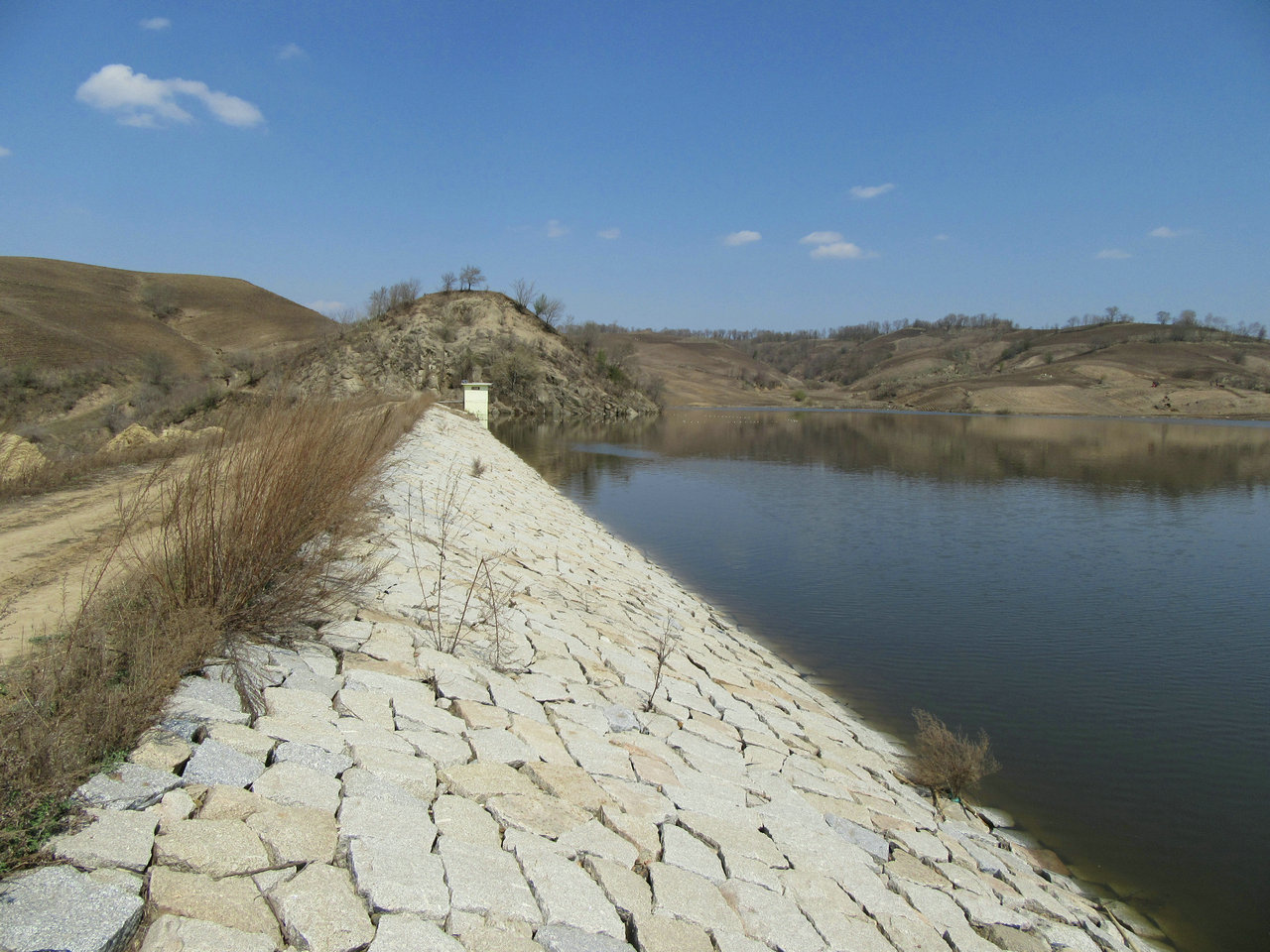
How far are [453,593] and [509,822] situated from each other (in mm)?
2982

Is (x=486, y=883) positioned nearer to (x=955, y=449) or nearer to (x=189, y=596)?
(x=189, y=596)

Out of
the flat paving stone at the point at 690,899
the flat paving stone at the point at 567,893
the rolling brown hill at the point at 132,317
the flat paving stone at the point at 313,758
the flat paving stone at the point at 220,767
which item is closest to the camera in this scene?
the flat paving stone at the point at 567,893

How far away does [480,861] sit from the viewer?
262 centimetres

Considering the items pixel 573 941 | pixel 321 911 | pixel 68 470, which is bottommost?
pixel 573 941

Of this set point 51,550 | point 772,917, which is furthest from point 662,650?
point 51,550

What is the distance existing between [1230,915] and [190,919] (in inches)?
224

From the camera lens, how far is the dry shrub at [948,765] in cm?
532

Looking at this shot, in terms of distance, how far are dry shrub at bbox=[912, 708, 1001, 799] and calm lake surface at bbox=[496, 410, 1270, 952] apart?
18.4 inches

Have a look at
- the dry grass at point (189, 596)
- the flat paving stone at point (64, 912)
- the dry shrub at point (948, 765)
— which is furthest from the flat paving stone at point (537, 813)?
the dry shrub at point (948, 765)

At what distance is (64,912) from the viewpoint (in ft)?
6.24

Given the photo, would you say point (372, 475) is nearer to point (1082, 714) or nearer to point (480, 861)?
point (480, 861)

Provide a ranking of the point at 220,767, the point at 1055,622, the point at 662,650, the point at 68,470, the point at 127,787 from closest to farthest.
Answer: the point at 127,787 → the point at 220,767 → the point at 662,650 → the point at 1055,622 → the point at 68,470

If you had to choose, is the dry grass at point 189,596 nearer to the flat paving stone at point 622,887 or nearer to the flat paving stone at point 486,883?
the flat paving stone at point 486,883

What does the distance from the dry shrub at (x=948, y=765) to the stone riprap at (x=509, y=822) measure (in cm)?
21
